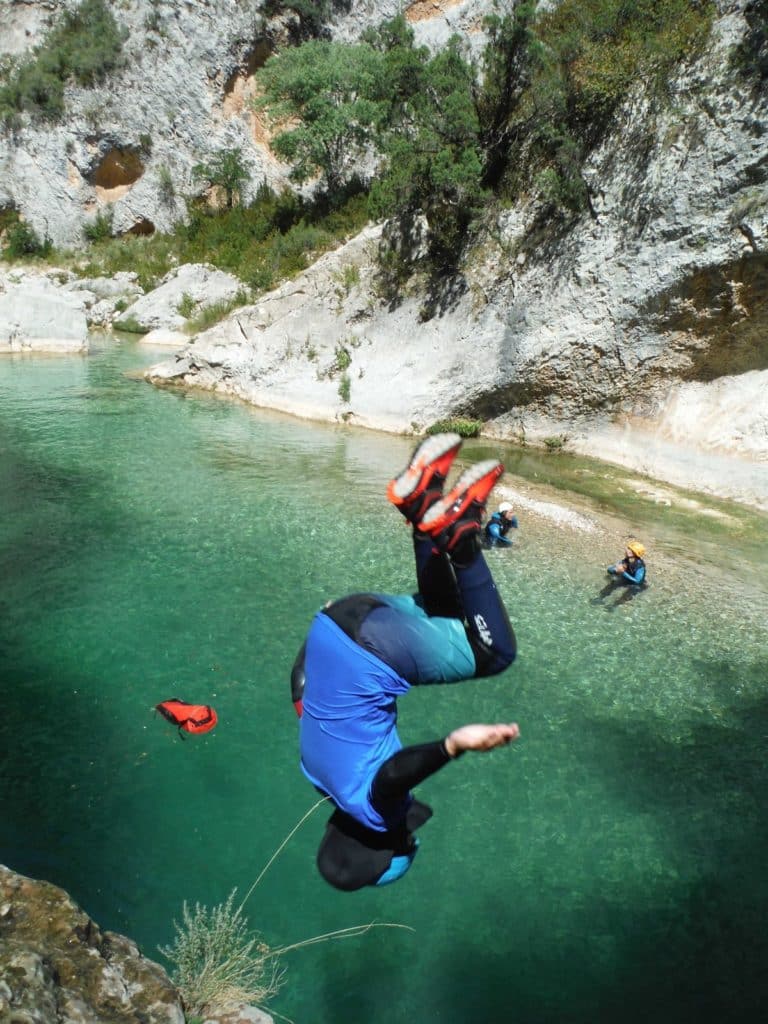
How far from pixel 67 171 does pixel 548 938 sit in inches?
2027

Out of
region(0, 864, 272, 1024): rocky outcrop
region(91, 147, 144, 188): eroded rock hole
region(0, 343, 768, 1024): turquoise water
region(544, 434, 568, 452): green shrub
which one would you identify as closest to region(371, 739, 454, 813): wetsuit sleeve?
region(0, 864, 272, 1024): rocky outcrop

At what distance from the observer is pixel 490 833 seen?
568 cm

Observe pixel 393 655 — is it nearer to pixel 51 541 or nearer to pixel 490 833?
pixel 490 833

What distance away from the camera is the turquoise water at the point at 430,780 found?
15.4ft

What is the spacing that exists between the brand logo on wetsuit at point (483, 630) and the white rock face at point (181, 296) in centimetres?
3328

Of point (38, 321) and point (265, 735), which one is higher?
point (38, 321)

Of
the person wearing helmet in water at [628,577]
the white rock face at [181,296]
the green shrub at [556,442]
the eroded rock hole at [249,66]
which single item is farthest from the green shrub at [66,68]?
the person wearing helmet in water at [628,577]

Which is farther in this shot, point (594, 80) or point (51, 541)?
point (594, 80)

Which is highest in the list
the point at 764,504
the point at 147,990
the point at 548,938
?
the point at 764,504

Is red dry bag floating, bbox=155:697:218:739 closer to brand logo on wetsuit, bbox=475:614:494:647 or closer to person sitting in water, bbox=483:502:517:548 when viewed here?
brand logo on wetsuit, bbox=475:614:494:647

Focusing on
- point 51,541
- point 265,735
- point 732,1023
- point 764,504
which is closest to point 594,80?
point 764,504

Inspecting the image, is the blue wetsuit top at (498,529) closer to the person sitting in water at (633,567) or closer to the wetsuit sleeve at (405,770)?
the person sitting in water at (633,567)

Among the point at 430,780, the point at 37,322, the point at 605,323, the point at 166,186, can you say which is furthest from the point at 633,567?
the point at 166,186

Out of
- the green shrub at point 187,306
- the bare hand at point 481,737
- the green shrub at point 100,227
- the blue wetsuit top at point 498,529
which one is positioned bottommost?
the blue wetsuit top at point 498,529
